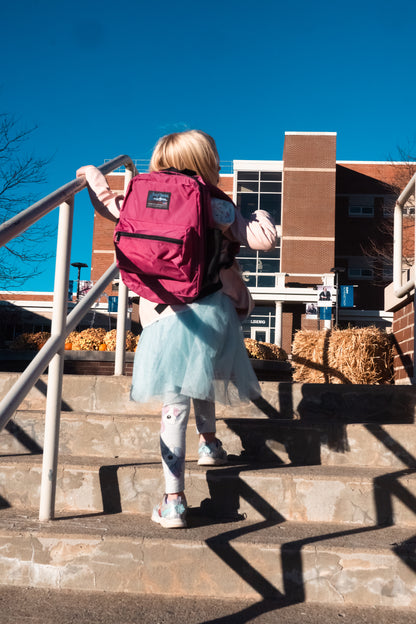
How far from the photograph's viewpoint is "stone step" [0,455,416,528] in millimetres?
2121

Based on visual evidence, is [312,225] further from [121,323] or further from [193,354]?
[193,354]

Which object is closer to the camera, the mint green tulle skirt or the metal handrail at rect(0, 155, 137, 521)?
the metal handrail at rect(0, 155, 137, 521)

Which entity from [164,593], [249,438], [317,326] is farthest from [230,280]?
[317,326]

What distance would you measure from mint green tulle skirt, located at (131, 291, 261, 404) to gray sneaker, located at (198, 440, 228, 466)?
25 centimetres

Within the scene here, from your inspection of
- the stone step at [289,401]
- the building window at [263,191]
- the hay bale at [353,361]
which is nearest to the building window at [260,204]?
the building window at [263,191]

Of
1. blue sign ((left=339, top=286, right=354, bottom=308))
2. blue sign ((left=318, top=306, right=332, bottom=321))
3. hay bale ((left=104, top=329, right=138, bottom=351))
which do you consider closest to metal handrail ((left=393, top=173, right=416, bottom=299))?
hay bale ((left=104, top=329, right=138, bottom=351))

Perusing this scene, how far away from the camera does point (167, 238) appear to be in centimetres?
201

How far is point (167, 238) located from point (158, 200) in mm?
156

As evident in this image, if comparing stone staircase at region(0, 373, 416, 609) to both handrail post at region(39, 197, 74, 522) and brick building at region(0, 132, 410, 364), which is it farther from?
brick building at region(0, 132, 410, 364)

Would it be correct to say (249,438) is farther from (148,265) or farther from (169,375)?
(148,265)

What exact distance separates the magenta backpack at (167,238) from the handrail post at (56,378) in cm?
27

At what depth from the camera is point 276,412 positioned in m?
3.00

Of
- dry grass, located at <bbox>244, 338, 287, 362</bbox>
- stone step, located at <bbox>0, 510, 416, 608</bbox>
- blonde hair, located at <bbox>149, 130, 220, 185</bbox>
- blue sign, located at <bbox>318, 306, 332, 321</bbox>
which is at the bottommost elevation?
stone step, located at <bbox>0, 510, 416, 608</bbox>

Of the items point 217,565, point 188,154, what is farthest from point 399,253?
point 217,565
